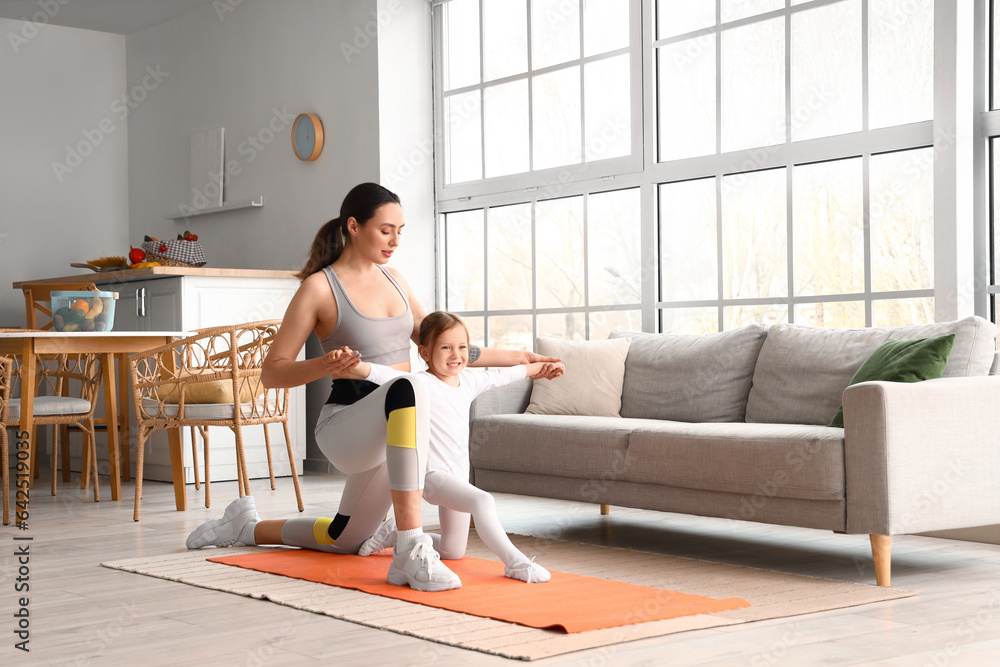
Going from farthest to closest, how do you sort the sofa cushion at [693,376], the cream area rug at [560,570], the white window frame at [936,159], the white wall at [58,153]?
the white wall at [58,153] → the sofa cushion at [693,376] → the white window frame at [936,159] → the cream area rug at [560,570]

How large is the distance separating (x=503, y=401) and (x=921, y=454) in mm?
1838

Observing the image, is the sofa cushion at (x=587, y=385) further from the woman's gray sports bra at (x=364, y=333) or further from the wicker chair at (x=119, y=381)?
the wicker chair at (x=119, y=381)

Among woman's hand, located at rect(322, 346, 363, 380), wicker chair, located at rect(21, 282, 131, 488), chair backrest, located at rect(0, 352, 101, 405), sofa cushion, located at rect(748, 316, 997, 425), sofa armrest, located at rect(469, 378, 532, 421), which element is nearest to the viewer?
woman's hand, located at rect(322, 346, 363, 380)

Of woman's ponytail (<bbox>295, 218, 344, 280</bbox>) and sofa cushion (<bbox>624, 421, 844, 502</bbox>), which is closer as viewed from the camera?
sofa cushion (<bbox>624, 421, 844, 502</bbox>)

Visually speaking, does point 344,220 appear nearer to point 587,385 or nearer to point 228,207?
point 587,385

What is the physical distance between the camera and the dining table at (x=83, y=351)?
4.53 meters

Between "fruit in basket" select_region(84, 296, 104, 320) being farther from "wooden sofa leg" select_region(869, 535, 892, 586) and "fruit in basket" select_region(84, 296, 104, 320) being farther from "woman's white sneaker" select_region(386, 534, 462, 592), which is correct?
"wooden sofa leg" select_region(869, 535, 892, 586)

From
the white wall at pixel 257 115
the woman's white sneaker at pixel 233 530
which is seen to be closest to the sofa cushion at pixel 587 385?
the woman's white sneaker at pixel 233 530

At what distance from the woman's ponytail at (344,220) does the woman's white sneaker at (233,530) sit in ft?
2.72

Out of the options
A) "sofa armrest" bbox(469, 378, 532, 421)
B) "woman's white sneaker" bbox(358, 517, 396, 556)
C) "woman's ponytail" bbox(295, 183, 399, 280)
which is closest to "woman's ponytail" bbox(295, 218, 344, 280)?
"woman's ponytail" bbox(295, 183, 399, 280)

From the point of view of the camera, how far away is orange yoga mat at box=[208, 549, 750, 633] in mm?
2594

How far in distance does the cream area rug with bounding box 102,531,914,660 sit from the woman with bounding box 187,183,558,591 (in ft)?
0.75

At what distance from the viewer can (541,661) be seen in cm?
225

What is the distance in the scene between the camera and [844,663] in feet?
7.30
